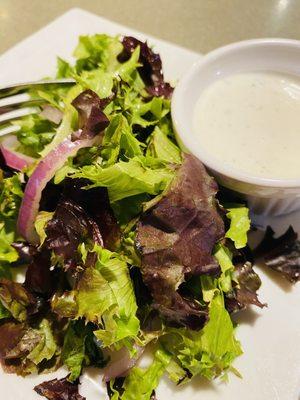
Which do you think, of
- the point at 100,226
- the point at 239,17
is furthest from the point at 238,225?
the point at 239,17

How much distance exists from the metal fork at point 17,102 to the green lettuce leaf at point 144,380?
0.82m

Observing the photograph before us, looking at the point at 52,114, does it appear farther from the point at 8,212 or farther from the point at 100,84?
the point at 8,212

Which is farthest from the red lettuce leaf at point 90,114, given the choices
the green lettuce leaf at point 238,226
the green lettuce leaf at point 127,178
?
the green lettuce leaf at point 238,226

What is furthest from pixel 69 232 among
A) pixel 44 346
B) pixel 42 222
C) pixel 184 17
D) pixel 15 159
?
pixel 184 17

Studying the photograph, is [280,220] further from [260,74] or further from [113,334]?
[113,334]

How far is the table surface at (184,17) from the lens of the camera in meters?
2.34

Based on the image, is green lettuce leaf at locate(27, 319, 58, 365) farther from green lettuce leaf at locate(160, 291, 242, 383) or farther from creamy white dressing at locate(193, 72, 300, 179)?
creamy white dressing at locate(193, 72, 300, 179)

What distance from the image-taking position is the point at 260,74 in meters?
1.55

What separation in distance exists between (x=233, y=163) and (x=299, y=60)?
45 cm

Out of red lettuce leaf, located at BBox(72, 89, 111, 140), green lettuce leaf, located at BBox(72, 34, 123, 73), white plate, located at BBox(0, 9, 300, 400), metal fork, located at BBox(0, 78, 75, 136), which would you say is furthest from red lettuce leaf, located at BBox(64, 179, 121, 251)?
green lettuce leaf, located at BBox(72, 34, 123, 73)

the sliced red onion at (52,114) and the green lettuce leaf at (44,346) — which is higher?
the sliced red onion at (52,114)

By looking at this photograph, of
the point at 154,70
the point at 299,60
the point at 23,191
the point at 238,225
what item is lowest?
the point at 23,191

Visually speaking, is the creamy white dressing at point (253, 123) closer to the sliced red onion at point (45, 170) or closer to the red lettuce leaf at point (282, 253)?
the red lettuce leaf at point (282, 253)

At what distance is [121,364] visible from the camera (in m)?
1.11
